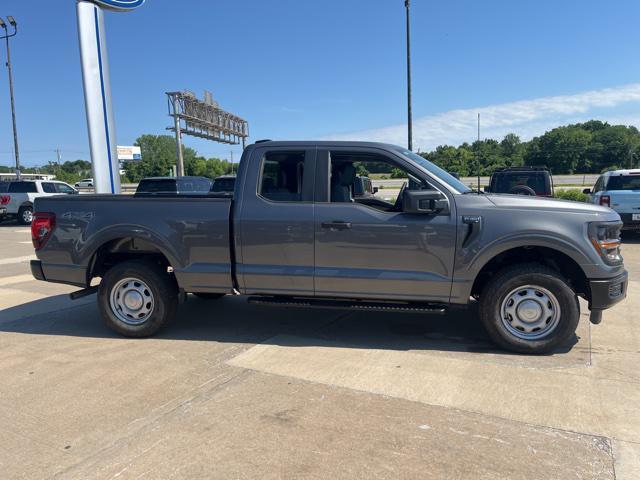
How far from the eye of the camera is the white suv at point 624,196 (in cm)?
1135

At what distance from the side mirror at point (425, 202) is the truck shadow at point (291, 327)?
1370 mm

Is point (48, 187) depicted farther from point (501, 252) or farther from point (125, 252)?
point (501, 252)

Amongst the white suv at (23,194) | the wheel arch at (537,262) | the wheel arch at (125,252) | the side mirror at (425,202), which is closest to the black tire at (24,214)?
the white suv at (23,194)

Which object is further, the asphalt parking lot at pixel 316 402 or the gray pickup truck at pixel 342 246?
the gray pickup truck at pixel 342 246

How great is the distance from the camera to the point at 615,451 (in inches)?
114

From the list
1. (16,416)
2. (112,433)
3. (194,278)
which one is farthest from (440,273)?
(16,416)

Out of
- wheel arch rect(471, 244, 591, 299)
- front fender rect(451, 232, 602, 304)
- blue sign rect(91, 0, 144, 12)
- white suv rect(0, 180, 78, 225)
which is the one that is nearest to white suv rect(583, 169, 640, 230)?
Answer: wheel arch rect(471, 244, 591, 299)

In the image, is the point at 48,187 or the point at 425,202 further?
the point at 48,187

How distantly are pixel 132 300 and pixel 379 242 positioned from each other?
2709 mm

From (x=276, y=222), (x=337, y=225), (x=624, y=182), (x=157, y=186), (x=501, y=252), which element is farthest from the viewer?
(x=157, y=186)

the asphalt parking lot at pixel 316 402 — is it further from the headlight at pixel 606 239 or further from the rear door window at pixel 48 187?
the rear door window at pixel 48 187

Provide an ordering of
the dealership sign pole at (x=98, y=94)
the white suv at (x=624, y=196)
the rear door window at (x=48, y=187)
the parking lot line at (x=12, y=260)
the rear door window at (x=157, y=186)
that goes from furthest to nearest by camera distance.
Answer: the rear door window at (x=48, y=187), the rear door window at (x=157, y=186), the white suv at (x=624, y=196), the parking lot line at (x=12, y=260), the dealership sign pole at (x=98, y=94)

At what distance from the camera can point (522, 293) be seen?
14.6ft

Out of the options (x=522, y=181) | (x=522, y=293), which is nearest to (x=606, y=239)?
(x=522, y=293)
